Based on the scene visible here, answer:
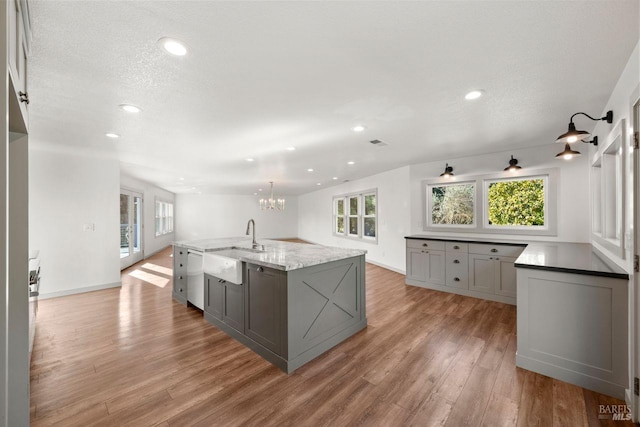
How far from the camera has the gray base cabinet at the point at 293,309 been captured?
2420mm

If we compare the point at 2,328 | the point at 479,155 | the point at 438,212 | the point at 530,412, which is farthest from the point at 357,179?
the point at 2,328

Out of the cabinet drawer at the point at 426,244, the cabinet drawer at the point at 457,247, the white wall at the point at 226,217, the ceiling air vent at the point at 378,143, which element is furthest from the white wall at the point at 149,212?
the cabinet drawer at the point at 457,247

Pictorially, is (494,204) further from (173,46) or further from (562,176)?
(173,46)

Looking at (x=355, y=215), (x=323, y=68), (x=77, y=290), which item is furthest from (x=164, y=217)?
(x=323, y=68)

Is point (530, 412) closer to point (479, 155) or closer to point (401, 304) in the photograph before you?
point (401, 304)

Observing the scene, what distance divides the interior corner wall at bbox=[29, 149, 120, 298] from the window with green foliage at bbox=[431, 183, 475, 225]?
20.0ft

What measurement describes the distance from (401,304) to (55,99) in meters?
4.58

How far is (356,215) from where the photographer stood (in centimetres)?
822

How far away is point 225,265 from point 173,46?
7.15ft

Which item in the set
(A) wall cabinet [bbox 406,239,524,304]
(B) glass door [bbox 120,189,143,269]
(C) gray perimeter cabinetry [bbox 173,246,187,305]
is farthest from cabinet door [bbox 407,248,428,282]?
(B) glass door [bbox 120,189,143,269]

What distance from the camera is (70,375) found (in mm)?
2305

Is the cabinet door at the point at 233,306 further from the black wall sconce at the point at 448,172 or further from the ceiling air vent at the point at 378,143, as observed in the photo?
the black wall sconce at the point at 448,172

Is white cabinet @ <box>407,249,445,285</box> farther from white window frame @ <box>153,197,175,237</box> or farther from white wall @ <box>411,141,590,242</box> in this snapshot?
white window frame @ <box>153,197,175,237</box>

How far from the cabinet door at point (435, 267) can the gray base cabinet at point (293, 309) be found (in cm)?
211
